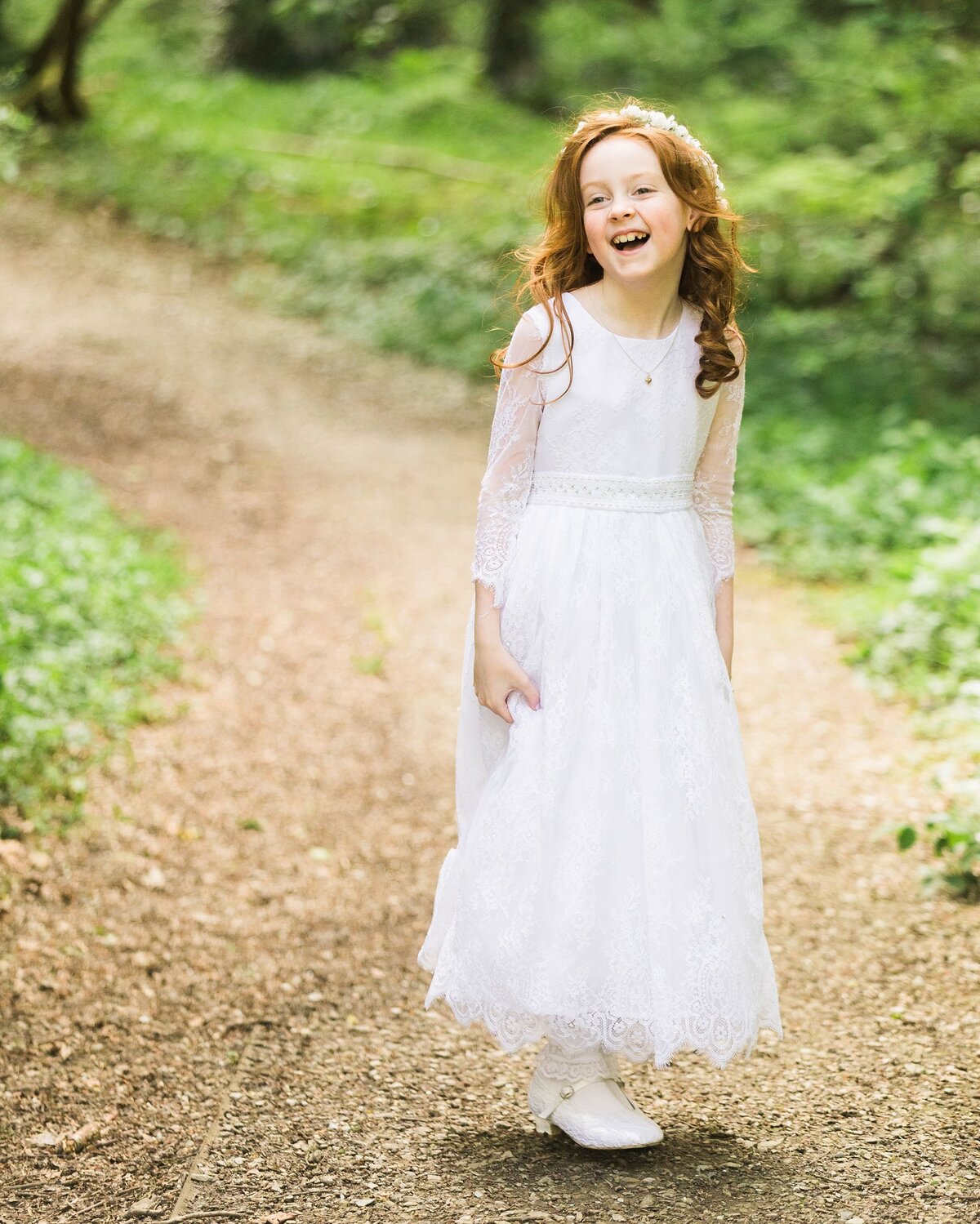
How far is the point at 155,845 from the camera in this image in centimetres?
432

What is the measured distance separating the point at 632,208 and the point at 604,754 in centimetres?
108

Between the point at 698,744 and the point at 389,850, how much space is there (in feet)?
7.28

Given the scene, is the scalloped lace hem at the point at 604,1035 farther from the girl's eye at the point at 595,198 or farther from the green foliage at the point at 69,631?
the green foliage at the point at 69,631

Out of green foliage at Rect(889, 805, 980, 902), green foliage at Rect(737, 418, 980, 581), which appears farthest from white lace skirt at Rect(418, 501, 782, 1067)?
green foliage at Rect(737, 418, 980, 581)

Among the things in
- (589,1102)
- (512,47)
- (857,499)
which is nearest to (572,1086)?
(589,1102)

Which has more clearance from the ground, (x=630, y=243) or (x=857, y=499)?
(x=630, y=243)

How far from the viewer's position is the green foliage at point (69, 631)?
440 cm

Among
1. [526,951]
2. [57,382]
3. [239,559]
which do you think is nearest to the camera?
[526,951]

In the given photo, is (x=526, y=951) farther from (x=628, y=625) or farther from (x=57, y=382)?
(x=57, y=382)

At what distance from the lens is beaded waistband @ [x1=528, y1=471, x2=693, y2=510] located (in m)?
2.60

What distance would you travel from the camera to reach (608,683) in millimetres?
2510

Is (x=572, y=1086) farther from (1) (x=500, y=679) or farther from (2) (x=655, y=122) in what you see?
(2) (x=655, y=122)

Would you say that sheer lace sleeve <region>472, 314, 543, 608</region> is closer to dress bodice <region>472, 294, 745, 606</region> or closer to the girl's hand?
dress bodice <region>472, 294, 745, 606</region>

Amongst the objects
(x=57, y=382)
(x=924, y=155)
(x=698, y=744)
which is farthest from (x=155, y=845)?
(x=924, y=155)
